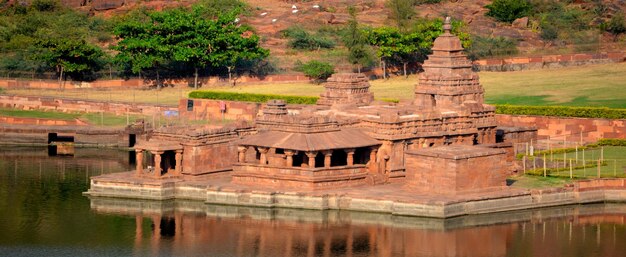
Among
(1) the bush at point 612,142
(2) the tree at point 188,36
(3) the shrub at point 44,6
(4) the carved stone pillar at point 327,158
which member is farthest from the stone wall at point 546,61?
(4) the carved stone pillar at point 327,158

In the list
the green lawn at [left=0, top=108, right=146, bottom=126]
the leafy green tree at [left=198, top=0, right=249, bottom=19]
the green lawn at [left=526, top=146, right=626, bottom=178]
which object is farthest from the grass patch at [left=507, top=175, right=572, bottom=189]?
the leafy green tree at [left=198, top=0, right=249, bottom=19]

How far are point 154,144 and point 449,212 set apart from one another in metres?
14.2

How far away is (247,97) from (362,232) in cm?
3178

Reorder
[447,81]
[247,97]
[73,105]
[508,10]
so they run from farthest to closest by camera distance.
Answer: [508,10]
[73,105]
[247,97]
[447,81]

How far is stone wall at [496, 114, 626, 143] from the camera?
3344 inches

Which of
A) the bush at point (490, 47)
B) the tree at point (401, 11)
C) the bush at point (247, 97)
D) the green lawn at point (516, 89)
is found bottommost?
the bush at point (247, 97)

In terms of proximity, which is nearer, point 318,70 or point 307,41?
point 318,70

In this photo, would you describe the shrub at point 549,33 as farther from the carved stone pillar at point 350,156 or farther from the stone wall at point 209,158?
the carved stone pillar at point 350,156

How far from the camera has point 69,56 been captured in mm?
104250

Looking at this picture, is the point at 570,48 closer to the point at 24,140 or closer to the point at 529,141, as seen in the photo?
the point at 529,141

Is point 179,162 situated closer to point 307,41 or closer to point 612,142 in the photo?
point 612,142

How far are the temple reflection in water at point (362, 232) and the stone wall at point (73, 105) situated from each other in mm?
25979

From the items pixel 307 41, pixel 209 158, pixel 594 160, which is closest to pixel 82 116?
pixel 307 41

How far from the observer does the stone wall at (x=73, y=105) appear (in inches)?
3826
